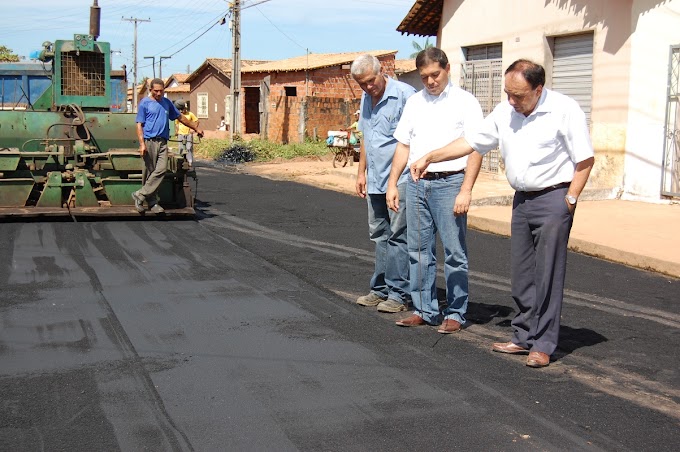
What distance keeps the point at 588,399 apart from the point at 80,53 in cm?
1126

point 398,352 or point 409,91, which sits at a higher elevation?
point 409,91

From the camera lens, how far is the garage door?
14884 mm

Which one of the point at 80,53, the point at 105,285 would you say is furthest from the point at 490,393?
the point at 80,53

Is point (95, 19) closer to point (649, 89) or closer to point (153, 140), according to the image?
point (153, 140)

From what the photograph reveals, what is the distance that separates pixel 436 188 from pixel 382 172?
0.68 metres

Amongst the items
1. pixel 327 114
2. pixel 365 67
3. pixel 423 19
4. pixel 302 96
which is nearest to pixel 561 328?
pixel 365 67

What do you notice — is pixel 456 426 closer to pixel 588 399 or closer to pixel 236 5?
pixel 588 399

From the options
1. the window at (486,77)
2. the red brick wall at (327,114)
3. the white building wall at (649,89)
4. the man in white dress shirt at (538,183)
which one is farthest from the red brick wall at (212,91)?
the man in white dress shirt at (538,183)

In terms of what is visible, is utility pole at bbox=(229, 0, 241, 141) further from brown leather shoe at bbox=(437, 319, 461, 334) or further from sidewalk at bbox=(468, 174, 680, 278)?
brown leather shoe at bbox=(437, 319, 461, 334)

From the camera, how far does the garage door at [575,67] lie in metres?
14.9

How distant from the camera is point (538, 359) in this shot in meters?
5.30

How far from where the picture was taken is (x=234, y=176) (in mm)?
20984

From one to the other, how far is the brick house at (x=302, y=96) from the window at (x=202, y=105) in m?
5.64

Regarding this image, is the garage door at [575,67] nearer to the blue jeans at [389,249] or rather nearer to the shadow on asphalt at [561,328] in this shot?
the shadow on asphalt at [561,328]
